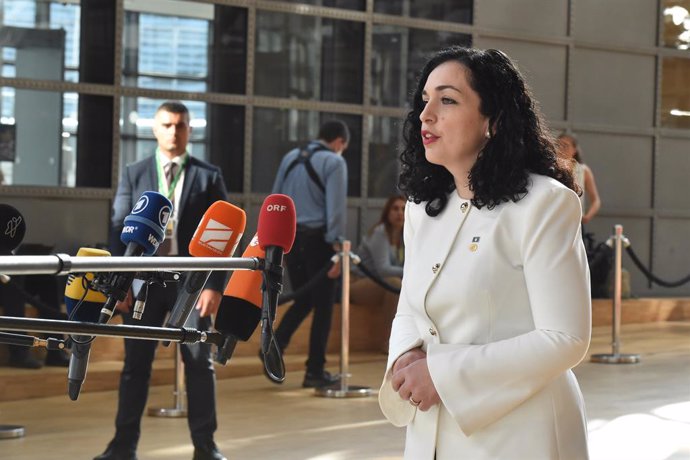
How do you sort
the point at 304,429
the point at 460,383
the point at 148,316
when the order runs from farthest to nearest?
the point at 304,429 → the point at 148,316 → the point at 460,383

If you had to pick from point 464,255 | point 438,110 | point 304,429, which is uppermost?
point 438,110

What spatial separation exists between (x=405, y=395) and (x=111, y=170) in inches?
318

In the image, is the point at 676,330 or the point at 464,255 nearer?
→ the point at 464,255

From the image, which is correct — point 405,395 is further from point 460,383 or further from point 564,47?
point 564,47

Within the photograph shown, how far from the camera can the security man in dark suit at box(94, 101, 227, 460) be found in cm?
567

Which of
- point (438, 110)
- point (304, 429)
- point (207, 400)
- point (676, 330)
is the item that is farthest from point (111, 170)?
point (438, 110)

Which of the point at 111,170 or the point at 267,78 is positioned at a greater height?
the point at 267,78

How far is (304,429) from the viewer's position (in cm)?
695

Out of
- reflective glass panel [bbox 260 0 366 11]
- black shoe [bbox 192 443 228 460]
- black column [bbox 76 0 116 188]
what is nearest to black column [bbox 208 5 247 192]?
reflective glass panel [bbox 260 0 366 11]

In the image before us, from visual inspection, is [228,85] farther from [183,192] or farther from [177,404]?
[183,192]

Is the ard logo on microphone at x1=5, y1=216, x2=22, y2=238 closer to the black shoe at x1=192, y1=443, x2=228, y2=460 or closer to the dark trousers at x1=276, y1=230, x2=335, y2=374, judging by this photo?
the black shoe at x1=192, y1=443, x2=228, y2=460

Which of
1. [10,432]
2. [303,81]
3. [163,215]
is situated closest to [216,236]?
[163,215]

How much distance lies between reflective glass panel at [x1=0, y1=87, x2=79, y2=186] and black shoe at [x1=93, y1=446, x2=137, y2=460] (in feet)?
14.7

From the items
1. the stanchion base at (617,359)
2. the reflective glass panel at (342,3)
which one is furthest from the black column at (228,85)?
the stanchion base at (617,359)
